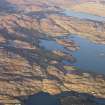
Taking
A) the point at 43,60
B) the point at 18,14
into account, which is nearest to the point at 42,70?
the point at 43,60

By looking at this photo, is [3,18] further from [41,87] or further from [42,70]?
[41,87]

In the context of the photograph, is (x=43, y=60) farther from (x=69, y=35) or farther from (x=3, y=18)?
(x=3, y=18)

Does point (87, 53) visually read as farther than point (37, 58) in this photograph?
Yes

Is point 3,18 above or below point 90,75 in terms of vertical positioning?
above

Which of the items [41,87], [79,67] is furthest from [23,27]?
[41,87]

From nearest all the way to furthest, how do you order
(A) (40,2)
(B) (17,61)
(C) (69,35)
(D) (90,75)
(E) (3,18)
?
1. (D) (90,75)
2. (B) (17,61)
3. (C) (69,35)
4. (E) (3,18)
5. (A) (40,2)

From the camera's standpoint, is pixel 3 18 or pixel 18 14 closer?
pixel 3 18

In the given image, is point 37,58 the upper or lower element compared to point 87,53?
upper

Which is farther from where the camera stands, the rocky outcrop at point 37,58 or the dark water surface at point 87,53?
the dark water surface at point 87,53

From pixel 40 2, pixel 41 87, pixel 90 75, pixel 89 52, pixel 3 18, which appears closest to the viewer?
pixel 41 87

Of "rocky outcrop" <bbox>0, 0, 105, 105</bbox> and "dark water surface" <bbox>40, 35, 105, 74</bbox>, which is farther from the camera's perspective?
"dark water surface" <bbox>40, 35, 105, 74</bbox>
